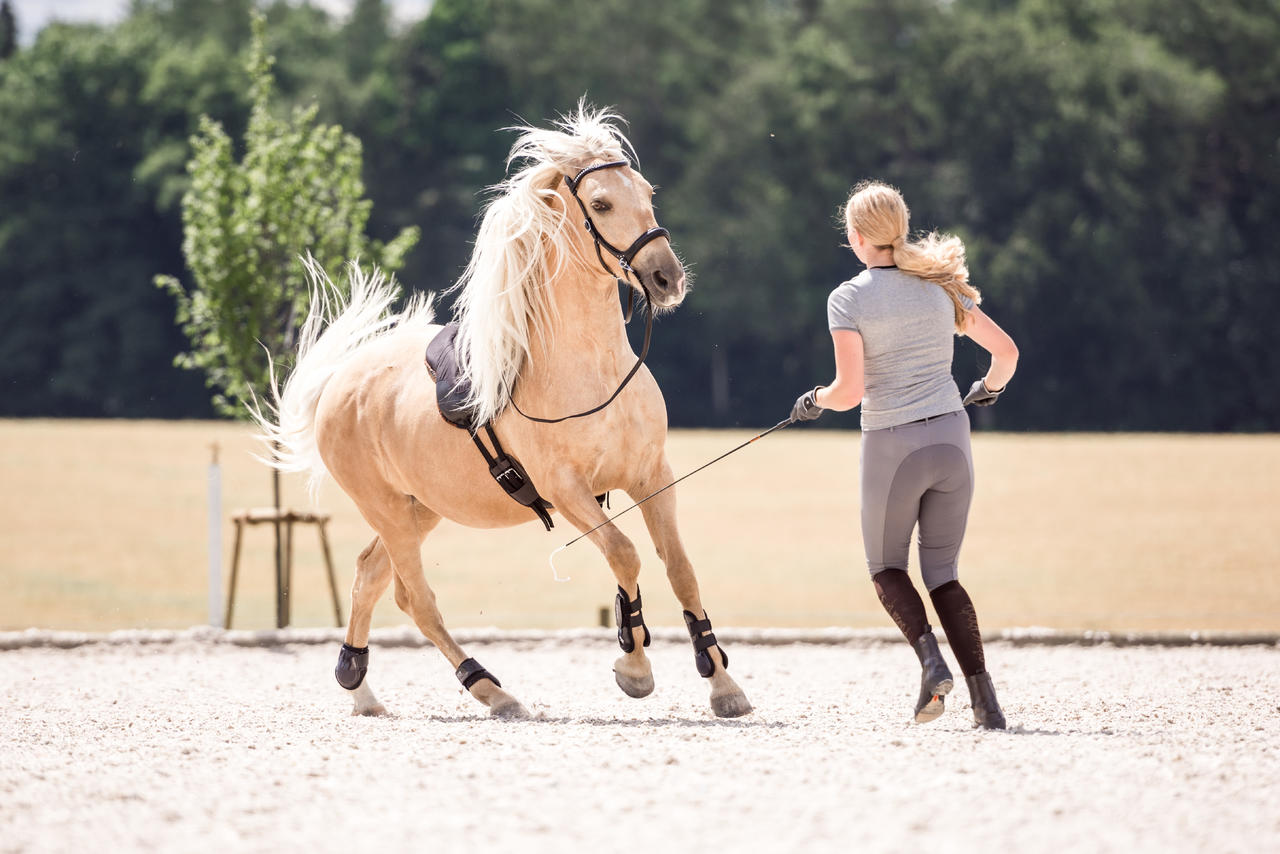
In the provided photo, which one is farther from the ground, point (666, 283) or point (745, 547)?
point (666, 283)

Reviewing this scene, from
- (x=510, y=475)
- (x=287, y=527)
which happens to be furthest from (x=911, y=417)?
(x=287, y=527)

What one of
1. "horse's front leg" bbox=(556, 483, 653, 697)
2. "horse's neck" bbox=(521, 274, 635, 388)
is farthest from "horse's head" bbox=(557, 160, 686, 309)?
"horse's front leg" bbox=(556, 483, 653, 697)

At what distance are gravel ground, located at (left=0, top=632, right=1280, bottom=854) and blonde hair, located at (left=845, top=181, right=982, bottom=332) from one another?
1.82m

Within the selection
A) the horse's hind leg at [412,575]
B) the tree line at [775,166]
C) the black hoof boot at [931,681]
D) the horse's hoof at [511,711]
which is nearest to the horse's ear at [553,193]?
the horse's hind leg at [412,575]

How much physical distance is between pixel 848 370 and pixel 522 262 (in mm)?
1681

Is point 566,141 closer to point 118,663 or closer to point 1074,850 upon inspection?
point 1074,850

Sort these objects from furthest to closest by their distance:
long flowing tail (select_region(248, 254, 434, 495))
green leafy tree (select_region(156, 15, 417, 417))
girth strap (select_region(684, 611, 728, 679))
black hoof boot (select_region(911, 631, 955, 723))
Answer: green leafy tree (select_region(156, 15, 417, 417))
long flowing tail (select_region(248, 254, 434, 495))
girth strap (select_region(684, 611, 728, 679))
black hoof boot (select_region(911, 631, 955, 723))

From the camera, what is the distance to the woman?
5.74 m

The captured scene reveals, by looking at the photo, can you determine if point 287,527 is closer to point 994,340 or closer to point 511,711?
point 511,711

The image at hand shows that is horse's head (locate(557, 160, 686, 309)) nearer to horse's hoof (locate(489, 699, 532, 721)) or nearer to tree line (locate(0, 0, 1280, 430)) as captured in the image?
horse's hoof (locate(489, 699, 532, 721))

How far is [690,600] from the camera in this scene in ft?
21.2

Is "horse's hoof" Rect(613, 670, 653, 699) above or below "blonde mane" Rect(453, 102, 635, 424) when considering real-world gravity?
below

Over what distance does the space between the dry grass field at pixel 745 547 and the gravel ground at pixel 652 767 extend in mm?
1890

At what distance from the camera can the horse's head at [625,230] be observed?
586 cm
